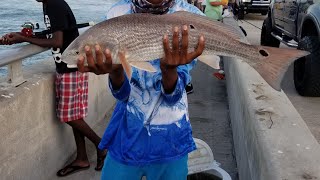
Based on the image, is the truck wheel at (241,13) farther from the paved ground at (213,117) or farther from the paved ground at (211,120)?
the paved ground at (213,117)

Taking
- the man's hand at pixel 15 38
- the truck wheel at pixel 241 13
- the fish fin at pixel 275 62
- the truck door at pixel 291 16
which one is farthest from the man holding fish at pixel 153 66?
the truck wheel at pixel 241 13

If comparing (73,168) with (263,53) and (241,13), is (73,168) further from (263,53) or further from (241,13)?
(241,13)

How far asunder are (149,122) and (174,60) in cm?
46

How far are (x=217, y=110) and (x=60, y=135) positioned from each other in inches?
106

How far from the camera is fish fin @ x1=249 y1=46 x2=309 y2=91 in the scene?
2215 mm

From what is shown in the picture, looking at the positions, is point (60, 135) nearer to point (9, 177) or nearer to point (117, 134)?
point (9, 177)

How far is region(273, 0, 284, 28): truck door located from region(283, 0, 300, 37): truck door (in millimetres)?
343

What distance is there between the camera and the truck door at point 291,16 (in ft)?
23.5

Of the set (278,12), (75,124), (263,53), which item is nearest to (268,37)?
(278,12)

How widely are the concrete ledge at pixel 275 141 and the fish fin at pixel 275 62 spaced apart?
0.46 meters

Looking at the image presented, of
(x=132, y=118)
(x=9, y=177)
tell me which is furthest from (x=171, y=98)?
(x=9, y=177)

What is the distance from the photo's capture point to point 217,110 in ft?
20.4

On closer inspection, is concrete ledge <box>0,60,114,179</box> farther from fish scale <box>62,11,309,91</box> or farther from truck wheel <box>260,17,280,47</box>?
truck wheel <box>260,17,280,47</box>

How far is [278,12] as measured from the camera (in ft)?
29.2
